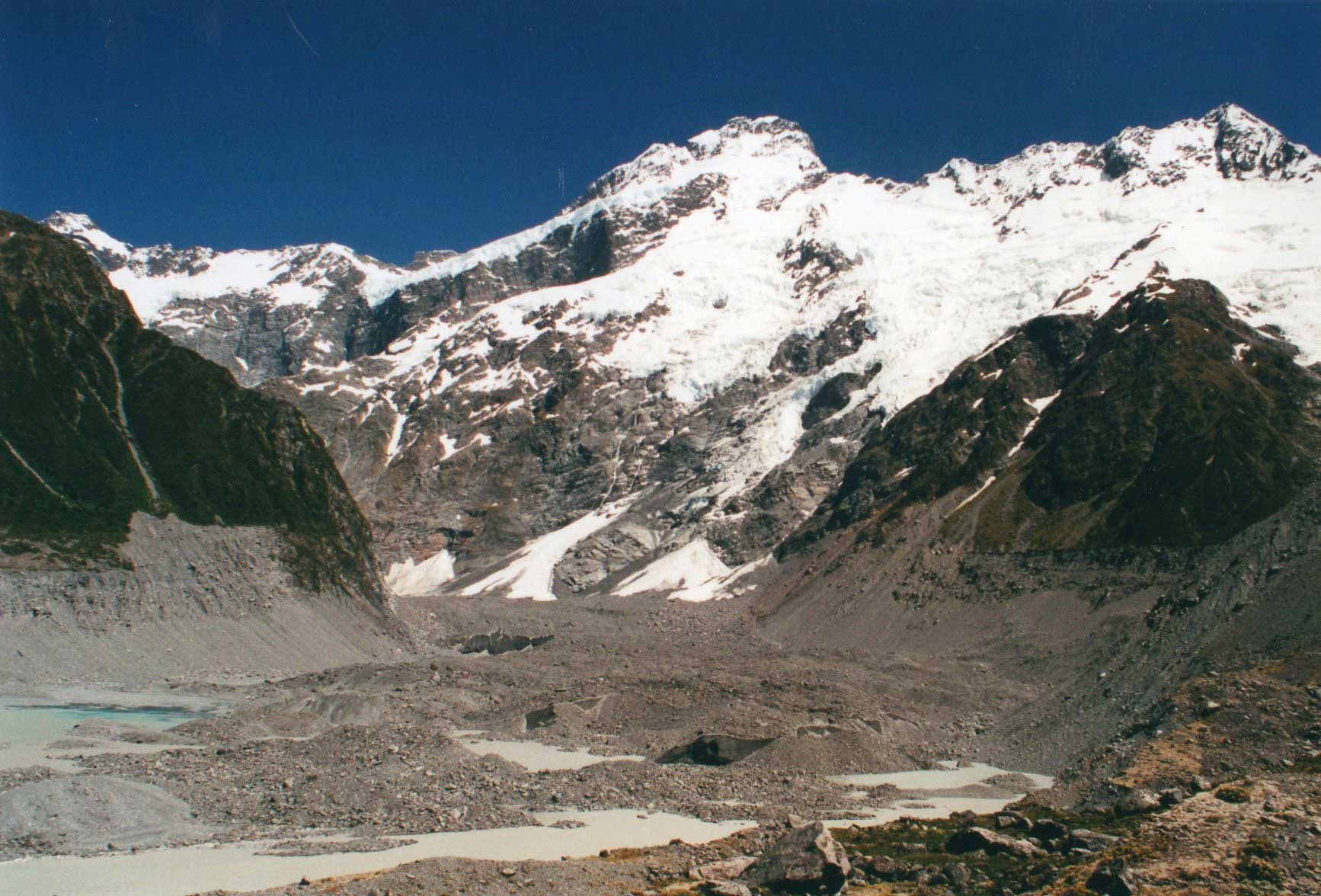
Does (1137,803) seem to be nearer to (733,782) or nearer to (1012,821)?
(1012,821)

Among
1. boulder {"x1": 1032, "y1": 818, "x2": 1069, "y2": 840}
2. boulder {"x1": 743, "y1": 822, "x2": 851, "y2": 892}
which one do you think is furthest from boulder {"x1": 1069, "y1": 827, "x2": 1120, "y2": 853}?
boulder {"x1": 743, "y1": 822, "x2": 851, "y2": 892}

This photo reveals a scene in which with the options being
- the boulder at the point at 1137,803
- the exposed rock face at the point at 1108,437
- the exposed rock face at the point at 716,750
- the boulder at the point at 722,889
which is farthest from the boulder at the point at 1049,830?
the exposed rock face at the point at 1108,437

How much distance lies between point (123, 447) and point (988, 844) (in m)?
95.4

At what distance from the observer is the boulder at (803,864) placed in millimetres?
30594

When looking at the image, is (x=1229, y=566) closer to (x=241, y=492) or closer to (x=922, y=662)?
(x=922, y=662)

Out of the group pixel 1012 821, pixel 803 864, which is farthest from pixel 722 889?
pixel 1012 821

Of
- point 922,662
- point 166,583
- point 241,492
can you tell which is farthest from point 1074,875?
point 241,492

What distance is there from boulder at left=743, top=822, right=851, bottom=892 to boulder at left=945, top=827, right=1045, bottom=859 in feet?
19.2

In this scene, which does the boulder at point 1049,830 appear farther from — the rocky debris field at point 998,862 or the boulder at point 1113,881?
the boulder at point 1113,881

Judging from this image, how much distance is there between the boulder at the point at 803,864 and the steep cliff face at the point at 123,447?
71.4 meters

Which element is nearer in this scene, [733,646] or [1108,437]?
[733,646]

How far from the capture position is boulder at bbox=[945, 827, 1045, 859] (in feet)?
111

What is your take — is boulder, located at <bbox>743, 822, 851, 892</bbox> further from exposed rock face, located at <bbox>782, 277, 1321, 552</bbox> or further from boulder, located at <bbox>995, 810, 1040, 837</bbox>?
exposed rock face, located at <bbox>782, 277, 1321, 552</bbox>

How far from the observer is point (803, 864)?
3089 cm
